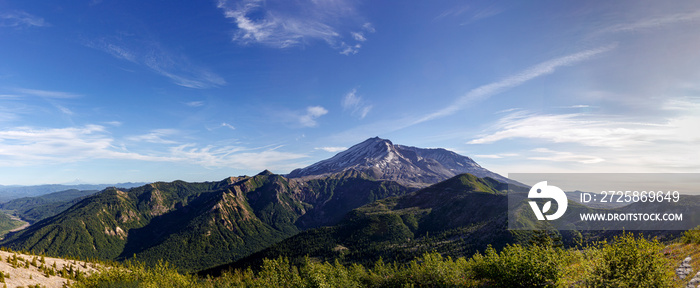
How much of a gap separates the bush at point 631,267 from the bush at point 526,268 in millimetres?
5695

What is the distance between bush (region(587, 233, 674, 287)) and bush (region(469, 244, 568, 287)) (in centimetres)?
570

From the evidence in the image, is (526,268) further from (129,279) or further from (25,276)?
(25,276)

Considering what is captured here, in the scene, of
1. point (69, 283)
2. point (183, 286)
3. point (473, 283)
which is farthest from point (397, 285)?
point (69, 283)

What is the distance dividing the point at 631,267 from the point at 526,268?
12.3m

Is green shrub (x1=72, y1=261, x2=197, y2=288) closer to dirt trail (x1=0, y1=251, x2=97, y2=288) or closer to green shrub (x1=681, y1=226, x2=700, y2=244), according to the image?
dirt trail (x1=0, y1=251, x2=97, y2=288)

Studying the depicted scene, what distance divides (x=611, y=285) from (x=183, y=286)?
101725 mm

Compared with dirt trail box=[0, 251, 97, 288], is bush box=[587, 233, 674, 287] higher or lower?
higher

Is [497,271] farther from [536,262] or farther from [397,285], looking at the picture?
[397,285]

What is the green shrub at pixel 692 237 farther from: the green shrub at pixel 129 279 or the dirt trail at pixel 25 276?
the dirt trail at pixel 25 276

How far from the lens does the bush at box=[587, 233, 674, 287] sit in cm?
2724

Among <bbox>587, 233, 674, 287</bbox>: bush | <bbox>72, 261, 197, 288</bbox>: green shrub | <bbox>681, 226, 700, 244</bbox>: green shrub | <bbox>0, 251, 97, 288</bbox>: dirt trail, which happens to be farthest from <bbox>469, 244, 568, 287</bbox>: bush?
<bbox>0, 251, 97, 288</bbox>: dirt trail

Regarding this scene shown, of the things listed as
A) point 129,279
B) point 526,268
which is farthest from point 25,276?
point 526,268

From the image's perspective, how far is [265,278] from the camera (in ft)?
256

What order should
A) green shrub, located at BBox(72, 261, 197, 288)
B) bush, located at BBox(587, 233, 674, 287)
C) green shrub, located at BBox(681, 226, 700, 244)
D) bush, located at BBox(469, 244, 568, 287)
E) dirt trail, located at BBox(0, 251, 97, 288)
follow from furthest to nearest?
green shrub, located at BBox(72, 261, 197, 288) → dirt trail, located at BBox(0, 251, 97, 288) → green shrub, located at BBox(681, 226, 700, 244) → bush, located at BBox(469, 244, 568, 287) → bush, located at BBox(587, 233, 674, 287)
